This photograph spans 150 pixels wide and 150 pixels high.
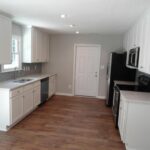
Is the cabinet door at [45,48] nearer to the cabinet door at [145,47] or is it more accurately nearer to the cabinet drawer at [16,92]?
the cabinet drawer at [16,92]

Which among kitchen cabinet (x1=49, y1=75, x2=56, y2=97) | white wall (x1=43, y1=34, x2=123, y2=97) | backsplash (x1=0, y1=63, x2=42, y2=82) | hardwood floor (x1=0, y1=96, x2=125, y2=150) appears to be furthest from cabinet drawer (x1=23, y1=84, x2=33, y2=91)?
white wall (x1=43, y1=34, x2=123, y2=97)

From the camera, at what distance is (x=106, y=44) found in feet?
18.2

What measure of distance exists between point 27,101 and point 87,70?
2.78 meters

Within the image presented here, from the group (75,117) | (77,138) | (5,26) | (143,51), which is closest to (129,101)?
(143,51)

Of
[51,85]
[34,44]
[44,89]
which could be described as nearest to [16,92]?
[44,89]

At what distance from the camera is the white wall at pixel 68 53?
5523mm

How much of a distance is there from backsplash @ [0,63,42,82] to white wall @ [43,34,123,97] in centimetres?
37

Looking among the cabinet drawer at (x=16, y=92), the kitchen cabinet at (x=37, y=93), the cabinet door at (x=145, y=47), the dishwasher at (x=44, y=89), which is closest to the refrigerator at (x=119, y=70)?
the cabinet door at (x=145, y=47)

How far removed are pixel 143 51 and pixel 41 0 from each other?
1.88 m

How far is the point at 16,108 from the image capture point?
323 cm

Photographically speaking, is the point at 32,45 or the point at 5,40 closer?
the point at 5,40

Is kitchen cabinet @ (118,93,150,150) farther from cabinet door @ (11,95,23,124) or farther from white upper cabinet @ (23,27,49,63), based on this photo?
white upper cabinet @ (23,27,49,63)

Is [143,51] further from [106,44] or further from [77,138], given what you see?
[106,44]

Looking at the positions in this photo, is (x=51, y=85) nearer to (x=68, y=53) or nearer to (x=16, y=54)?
(x=68, y=53)
